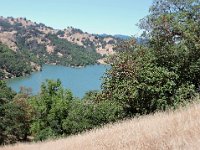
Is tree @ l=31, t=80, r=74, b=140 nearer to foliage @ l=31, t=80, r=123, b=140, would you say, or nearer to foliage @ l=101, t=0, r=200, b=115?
foliage @ l=31, t=80, r=123, b=140

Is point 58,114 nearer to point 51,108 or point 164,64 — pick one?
point 51,108

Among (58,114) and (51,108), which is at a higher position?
(51,108)

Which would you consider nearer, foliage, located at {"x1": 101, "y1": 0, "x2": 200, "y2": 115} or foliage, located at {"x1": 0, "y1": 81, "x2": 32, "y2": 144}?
foliage, located at {"x1": 101, "y1": 0, "x2": 200, "y2": 115}

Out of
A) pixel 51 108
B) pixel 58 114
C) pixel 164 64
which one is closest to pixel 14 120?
pixel 51 108

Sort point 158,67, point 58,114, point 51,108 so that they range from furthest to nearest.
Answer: point 51,108 < point 58,114 < point 158,67

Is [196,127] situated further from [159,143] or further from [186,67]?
[186,67]

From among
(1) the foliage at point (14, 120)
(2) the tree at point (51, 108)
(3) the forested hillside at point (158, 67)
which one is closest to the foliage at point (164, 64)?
(3) the forested hillside at point (158, 67)

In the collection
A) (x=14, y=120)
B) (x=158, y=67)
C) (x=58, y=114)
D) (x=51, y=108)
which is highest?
(x=158, y=67)

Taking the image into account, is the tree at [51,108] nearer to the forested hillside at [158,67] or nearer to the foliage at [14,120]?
the foliage at [14,120]

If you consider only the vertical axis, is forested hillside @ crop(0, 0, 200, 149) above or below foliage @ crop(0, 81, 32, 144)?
above

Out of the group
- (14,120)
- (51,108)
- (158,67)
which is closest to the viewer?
(158,67)

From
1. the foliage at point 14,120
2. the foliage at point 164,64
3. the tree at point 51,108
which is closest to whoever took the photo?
the foliage at point 164,64

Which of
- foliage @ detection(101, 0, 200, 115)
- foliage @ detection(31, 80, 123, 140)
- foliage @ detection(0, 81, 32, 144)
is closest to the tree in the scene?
foliage @ detection(31, 80, 123, 140)

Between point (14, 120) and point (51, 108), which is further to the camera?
point (14, 120)
